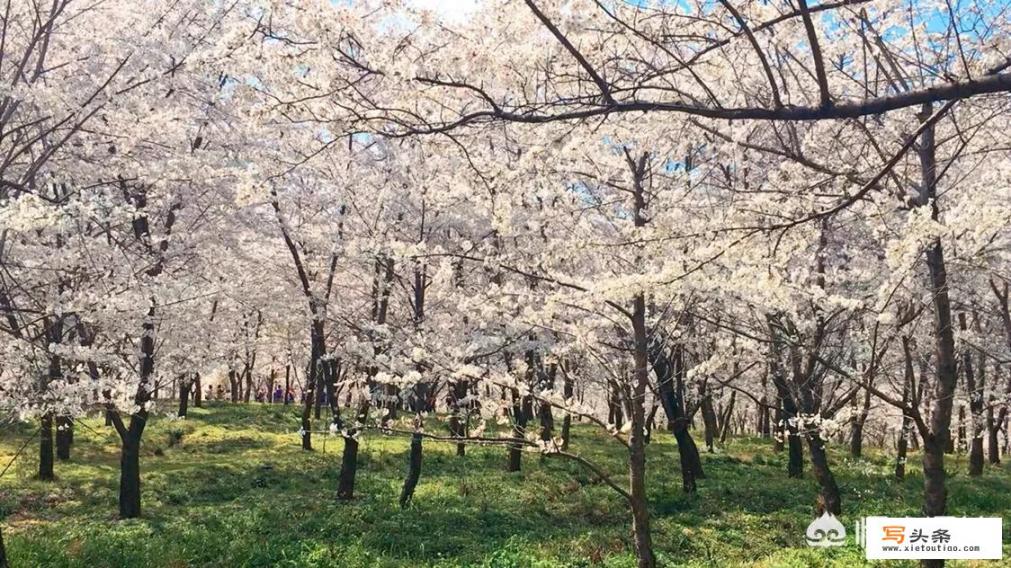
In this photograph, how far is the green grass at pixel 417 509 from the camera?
392 inches

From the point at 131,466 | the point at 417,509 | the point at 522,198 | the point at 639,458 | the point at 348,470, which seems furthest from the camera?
the point at 348,470

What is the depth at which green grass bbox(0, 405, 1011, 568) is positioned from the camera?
9953 mm

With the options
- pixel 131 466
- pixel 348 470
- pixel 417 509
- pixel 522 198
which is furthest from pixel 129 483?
pixel 522 198

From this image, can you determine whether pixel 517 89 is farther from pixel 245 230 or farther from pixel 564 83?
pixel 245 230

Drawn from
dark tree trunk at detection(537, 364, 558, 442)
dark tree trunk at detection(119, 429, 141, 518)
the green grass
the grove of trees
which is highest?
the grove of trees

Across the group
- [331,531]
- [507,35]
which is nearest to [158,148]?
[331,531]

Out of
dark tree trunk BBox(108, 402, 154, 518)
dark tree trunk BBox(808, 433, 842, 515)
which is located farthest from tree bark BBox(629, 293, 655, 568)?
→ dark tree trunk BBox(108, 402, 154, 518)

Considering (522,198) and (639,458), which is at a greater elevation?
(522,198)

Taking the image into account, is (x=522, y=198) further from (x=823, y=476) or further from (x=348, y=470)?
(x=348, y=470)

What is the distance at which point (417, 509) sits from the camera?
13125 mm

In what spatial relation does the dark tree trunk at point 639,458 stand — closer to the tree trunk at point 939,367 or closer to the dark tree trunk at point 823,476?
the tree trunk at point 939,367

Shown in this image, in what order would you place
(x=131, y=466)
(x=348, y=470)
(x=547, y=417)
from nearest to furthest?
(x=131, y=466), (x=348, y=470), (x=547, y=417)

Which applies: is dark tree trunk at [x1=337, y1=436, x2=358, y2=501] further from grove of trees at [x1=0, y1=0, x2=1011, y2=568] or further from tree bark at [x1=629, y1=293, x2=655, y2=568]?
tree bark at [x1=629, y1=293, x2=655, y2=568]

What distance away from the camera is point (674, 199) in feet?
31.6
